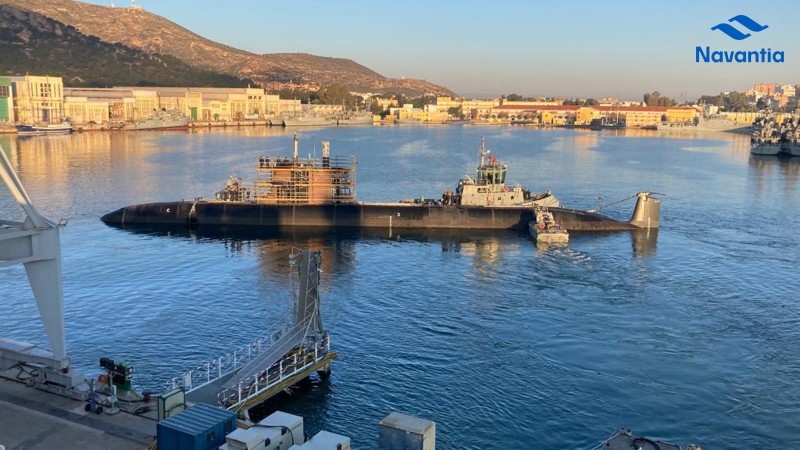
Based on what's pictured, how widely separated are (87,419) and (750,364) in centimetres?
2094

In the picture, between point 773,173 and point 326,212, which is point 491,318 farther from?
point 773,173

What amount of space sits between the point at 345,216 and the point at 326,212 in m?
1.39

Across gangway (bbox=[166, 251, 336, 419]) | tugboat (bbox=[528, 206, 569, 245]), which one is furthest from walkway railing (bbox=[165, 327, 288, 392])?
tugboat (bbox=[528, 206, 569, 245])

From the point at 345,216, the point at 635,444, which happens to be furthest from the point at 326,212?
the point at 635,444

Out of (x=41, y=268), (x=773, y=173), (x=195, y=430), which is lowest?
(x=195, y=430)

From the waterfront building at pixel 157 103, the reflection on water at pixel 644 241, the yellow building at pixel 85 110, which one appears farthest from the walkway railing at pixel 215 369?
the waterfront building at pixel 157 103

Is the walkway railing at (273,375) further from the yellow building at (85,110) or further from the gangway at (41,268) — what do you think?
the yellow building at (85,110)

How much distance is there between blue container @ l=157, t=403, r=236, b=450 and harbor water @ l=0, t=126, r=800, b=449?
598 cm

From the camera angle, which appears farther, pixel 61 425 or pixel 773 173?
pixel 773 173

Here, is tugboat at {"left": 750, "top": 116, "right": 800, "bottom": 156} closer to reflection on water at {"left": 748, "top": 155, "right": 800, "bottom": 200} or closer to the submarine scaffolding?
reflection on water at {"left": 748, "top": 155, "right": 800, "bottom": 200}

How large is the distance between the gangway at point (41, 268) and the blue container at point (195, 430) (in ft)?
14.0

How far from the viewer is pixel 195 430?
12.0 m

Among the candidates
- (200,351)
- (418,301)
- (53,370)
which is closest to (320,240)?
(418,301)

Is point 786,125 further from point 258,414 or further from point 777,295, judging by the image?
point 258,414
